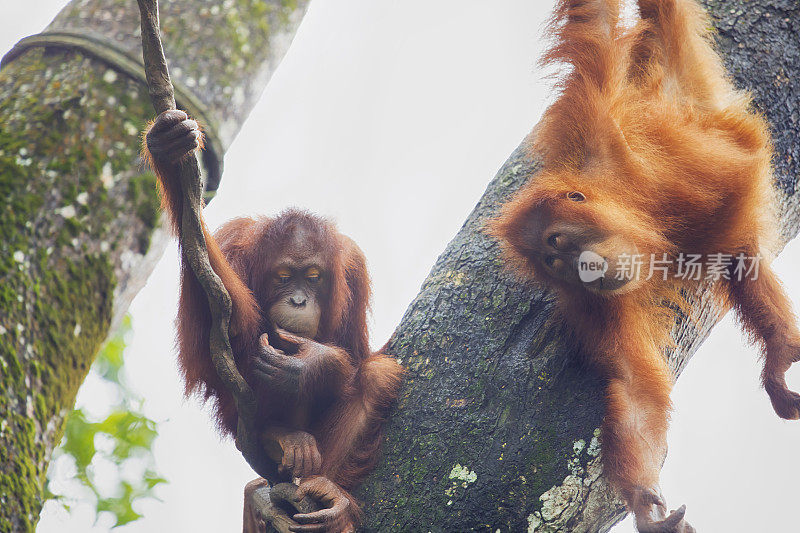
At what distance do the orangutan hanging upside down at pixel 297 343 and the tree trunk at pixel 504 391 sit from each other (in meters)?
0.12

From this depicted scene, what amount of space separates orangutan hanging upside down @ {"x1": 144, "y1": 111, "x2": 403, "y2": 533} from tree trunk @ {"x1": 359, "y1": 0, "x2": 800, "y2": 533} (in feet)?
0.39

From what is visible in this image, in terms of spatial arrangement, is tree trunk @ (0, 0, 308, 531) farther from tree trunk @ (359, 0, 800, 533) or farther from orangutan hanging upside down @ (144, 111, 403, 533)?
tree trunk @ (359, 0, 800, 533)

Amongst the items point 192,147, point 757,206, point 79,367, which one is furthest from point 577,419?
point 79,367

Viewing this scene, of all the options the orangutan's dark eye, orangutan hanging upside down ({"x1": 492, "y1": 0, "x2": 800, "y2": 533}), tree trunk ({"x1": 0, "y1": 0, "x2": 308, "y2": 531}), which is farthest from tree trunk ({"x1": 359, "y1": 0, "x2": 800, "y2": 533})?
tree trunk ({"x1": 0, "y1": 0, "x2": 308, "y2": 531})

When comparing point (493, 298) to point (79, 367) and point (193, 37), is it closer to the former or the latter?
point (79, 367)

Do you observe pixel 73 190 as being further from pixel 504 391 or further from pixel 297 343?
pixel 504 391

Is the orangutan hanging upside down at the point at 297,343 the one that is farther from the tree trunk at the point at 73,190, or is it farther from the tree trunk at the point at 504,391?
the tree trunk at the point at 73,190

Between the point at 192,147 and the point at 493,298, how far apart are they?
107cm

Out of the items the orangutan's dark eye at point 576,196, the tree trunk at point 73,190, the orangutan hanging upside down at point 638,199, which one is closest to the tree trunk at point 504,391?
the orangutan hanging upside down at point 638,199

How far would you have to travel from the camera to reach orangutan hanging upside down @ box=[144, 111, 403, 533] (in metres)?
2.23

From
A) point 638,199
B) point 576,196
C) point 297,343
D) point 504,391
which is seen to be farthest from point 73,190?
point 638,199

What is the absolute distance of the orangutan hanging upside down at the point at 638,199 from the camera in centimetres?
234

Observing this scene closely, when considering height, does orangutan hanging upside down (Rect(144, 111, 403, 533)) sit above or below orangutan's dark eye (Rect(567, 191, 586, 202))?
below

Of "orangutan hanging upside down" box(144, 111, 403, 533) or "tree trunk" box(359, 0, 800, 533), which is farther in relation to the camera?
"orangutan hanging upside down" box(144, 111, 403, 533)
